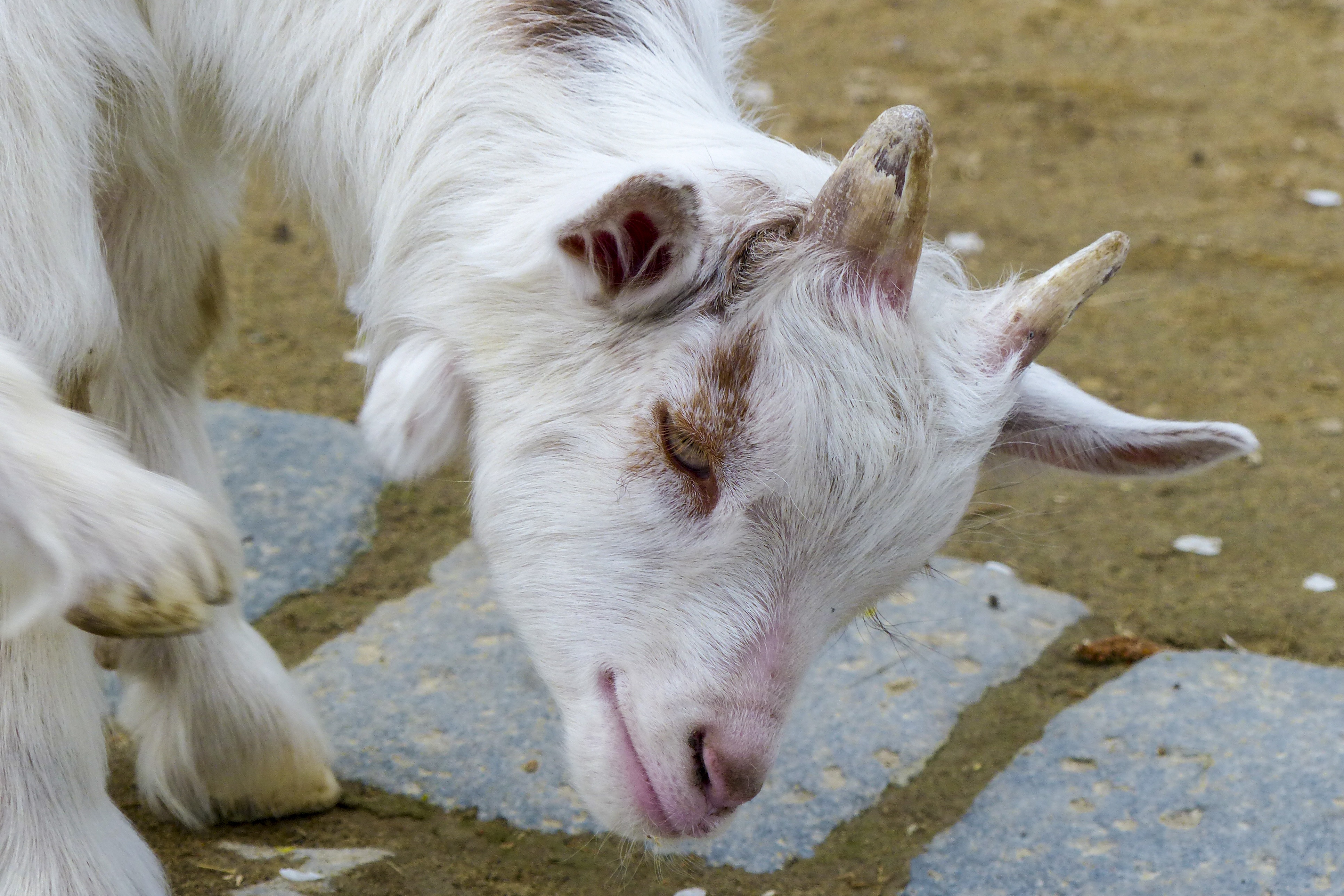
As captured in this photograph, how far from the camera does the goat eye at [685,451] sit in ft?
5.68

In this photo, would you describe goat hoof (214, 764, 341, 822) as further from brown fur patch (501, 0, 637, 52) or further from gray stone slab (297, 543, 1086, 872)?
brown fur patch (501, 0, 637, 52)

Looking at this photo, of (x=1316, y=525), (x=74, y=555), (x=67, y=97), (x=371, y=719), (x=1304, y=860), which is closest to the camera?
(x=74, y=555)

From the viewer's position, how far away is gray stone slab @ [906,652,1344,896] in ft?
7.53

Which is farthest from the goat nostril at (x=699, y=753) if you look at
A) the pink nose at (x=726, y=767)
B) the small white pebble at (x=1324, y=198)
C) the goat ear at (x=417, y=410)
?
the small white pebble at (x=1324, y=198)

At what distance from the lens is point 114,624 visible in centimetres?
154

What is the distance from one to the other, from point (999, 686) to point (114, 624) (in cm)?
181

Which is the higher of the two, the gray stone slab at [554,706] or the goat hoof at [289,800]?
the goat hoof at [289,800]

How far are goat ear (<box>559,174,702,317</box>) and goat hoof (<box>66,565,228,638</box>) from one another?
1.86 ft

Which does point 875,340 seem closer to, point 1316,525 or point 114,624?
point 114,624

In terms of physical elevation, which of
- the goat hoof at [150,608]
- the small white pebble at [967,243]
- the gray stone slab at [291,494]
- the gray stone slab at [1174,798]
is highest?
the goat hoof at [150,608]

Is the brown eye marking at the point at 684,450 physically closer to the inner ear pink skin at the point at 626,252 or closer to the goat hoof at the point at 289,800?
the inner ear pink skin at the point at 626,252

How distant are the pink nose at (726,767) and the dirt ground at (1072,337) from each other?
525 millimetres

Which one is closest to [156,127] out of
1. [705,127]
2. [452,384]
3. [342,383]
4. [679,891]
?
[452,384]

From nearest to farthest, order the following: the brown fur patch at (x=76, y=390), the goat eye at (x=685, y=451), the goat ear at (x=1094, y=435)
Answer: the goat eye at (x=685, y=451)
the brown fur patch at (x=76, y=390)
the goat ear at (x=1094, y=435)
